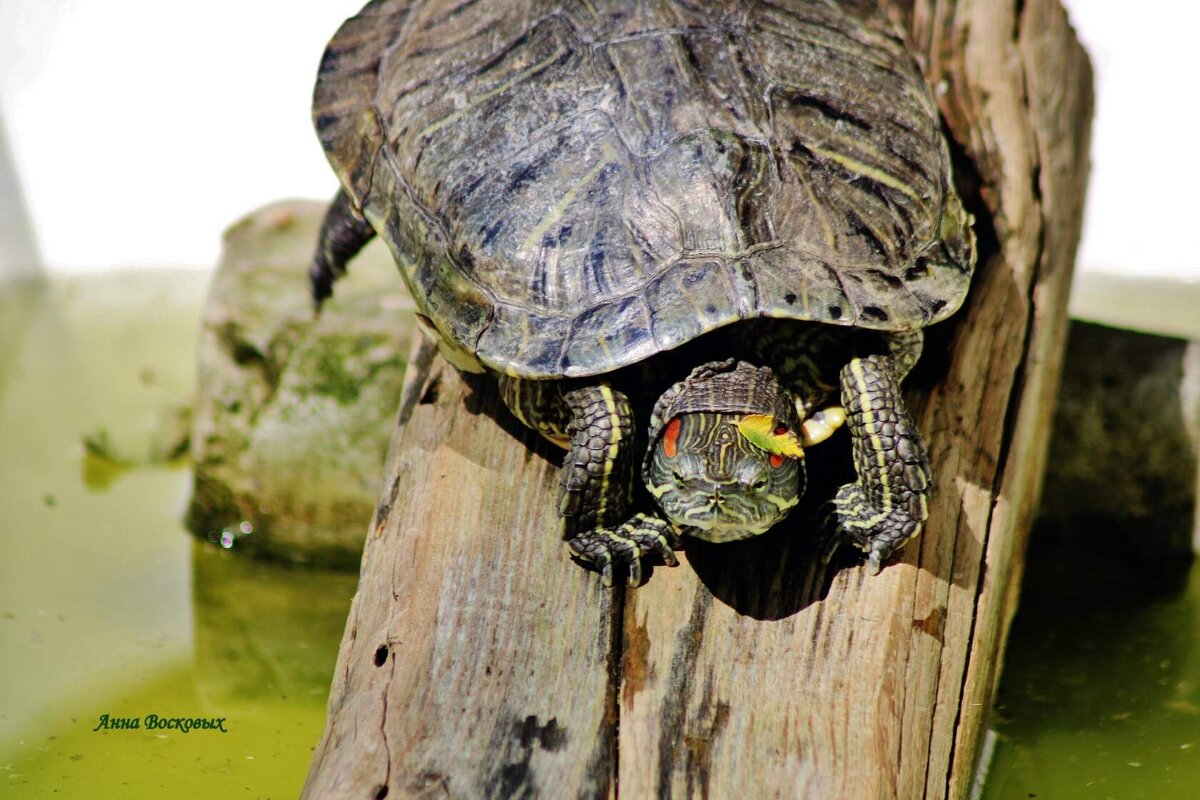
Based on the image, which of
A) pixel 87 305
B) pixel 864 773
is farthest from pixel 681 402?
pixel 87 305

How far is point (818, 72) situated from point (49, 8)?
6.01 meters

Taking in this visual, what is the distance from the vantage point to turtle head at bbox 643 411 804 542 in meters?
2.84

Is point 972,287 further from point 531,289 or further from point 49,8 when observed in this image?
point 49,8

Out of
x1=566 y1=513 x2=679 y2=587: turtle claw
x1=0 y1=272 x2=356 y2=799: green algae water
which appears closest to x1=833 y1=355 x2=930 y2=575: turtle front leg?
x1=566 y1=513 x2=679 y2=587: turtle claw

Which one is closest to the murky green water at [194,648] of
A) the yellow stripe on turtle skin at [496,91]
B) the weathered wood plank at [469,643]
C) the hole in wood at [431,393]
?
the weathered wood plank at [469,643]

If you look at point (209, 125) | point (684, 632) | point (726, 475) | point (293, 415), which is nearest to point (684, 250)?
point (726, 475)

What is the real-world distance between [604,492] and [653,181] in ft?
2.81

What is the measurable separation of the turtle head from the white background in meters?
4.53

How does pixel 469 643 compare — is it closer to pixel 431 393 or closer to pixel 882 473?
pixel 431 393

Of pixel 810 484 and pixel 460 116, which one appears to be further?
pixel 460 116

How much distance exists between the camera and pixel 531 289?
317 cm

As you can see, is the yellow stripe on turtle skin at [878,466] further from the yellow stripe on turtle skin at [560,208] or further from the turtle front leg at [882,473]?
the yellow stripe on turtle skin at [560,208]

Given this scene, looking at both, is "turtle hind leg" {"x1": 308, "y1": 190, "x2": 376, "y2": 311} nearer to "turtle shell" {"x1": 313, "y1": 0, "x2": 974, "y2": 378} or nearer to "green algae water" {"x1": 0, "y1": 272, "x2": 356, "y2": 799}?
"turtle shell" {"x1": 313, "y1": 0, "x2": 974, "y2": 378}

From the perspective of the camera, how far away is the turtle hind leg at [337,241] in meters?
4.42
